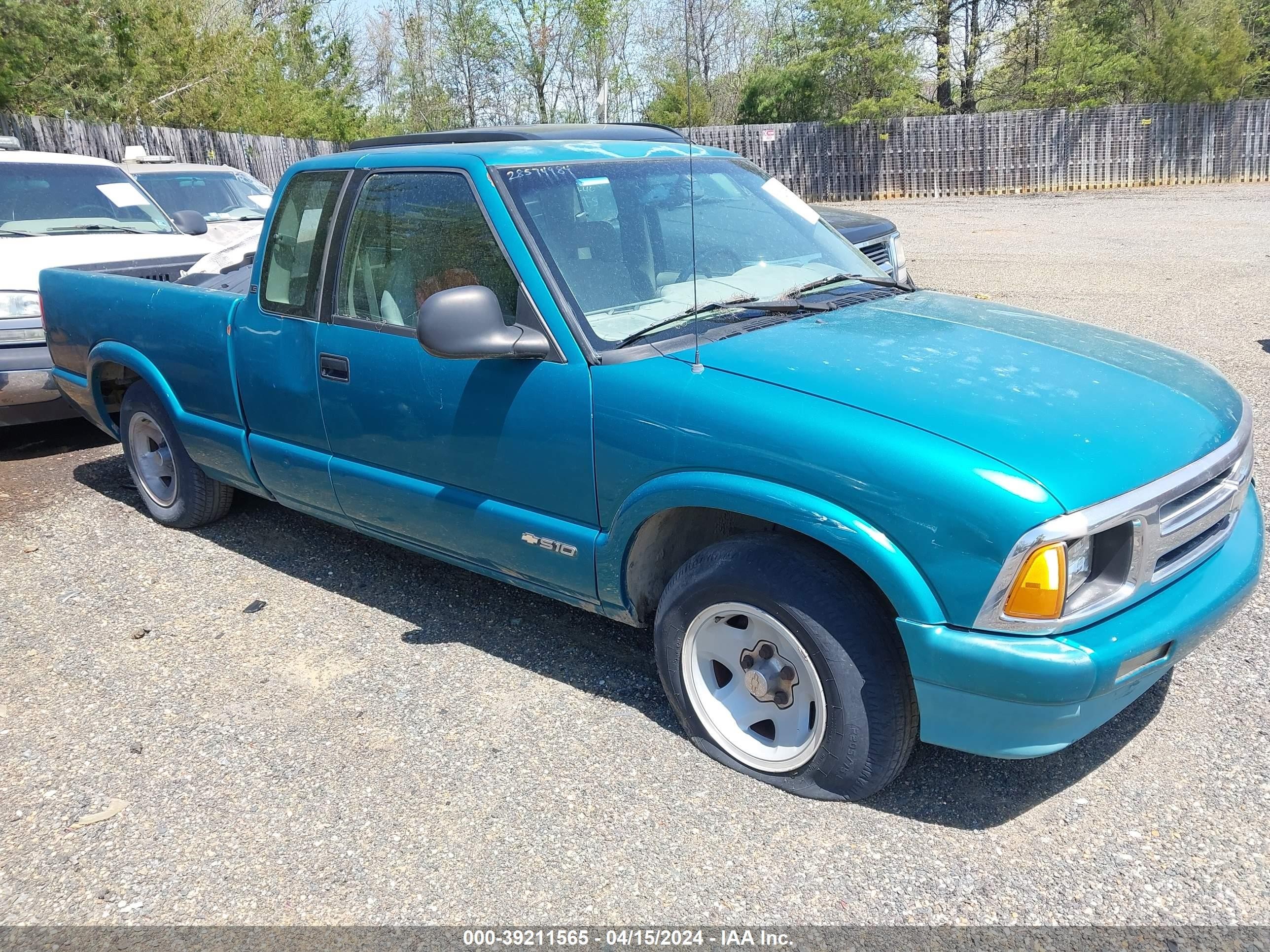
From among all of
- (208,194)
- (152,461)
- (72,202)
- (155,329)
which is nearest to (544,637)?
(155,329)

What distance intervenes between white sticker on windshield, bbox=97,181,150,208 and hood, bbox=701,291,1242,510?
7059 millimetres

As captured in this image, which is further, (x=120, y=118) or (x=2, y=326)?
(x=120, y=118)

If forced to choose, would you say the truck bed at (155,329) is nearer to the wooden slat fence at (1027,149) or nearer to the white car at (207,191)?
the white car at (207,191)

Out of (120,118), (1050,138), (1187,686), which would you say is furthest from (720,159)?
(1050,138)

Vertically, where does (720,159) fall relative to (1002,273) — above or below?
above

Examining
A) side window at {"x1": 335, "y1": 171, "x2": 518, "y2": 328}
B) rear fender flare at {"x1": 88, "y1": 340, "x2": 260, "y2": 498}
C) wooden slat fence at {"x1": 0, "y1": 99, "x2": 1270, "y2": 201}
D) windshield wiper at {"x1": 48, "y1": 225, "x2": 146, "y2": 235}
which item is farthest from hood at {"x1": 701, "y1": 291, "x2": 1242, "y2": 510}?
wooden slat fence at {"x1": 0, "y1": 99, "x2": 1270, "y2": 201}

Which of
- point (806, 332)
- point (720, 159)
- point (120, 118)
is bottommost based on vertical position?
point (806, 332)

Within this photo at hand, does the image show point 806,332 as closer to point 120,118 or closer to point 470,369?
point 470,369

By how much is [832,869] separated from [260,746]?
196 centimetres

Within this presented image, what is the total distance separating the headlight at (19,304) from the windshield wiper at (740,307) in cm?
514

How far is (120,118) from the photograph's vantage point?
20766 mm

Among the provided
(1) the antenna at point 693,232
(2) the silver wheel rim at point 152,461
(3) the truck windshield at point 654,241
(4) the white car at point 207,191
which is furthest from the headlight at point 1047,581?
(4) the white car at point 207,191

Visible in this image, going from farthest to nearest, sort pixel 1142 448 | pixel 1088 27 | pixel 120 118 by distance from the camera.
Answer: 1. pixel 1088 27
2. pixel 120 118
3. pixel 1142 448

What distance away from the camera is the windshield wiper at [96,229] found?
7938mm
